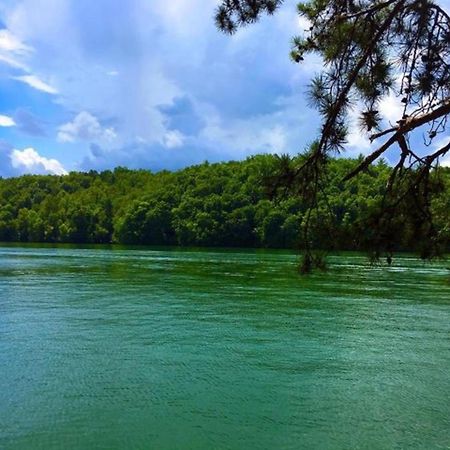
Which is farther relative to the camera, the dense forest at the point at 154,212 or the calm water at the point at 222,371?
the dense forest at the point at 154,212

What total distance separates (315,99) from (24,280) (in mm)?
21745

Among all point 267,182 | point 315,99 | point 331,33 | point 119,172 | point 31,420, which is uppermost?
point 119,172

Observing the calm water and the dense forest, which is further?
the dense forest

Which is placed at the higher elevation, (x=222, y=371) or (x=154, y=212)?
(x=154, y=212)

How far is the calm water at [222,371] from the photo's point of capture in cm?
718

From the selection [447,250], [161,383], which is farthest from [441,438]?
[161,383]

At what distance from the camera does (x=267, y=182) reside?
503cm

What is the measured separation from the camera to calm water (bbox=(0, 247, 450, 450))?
7.18m

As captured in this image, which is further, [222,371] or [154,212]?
[154,212]

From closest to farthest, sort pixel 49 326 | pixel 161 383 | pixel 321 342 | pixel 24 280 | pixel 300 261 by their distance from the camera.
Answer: pixel 300 261 < pixel 161 383 < pixel 321 342 < pixel 49 326 < pixel 24 280

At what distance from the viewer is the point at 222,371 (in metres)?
9.92

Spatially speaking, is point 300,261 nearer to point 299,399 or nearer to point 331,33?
point 331,33

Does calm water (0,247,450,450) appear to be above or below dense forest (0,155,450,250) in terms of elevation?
below

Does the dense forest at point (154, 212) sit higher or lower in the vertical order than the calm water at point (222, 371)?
higher
